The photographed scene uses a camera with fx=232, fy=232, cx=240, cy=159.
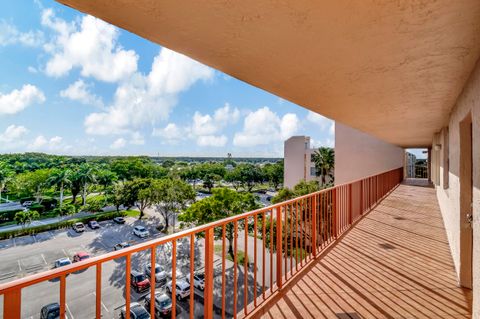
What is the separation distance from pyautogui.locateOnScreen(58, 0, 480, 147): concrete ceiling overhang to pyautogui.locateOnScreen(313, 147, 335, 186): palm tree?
74.0ft

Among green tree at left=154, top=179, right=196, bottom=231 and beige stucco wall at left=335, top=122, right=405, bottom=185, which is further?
green tree at left=154, top=179, right=196, bottom=231

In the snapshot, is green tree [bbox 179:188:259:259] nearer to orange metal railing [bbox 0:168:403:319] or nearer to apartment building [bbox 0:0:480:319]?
orange metal railing [bbox 0:168:403:319]

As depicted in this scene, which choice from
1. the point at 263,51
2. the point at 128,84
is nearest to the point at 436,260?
the point at 263,51

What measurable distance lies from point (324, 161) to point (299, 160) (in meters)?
3.19

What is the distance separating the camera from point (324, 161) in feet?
78.7

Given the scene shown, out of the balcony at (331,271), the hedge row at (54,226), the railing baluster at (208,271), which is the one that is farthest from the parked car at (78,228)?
the railing baluster at (208,271)

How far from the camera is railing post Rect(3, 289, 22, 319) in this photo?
788mm

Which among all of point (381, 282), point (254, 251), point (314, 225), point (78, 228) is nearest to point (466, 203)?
point (381, 282)

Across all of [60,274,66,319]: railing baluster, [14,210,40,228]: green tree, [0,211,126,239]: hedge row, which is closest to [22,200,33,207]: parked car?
[14,210,40,228]: green tree

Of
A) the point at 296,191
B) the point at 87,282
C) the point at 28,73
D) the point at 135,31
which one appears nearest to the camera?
the point at 135,31

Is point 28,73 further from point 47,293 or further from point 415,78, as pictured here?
point 415,78

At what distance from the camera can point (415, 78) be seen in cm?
211

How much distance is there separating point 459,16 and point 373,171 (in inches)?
610

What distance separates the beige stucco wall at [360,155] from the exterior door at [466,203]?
13.2 m
